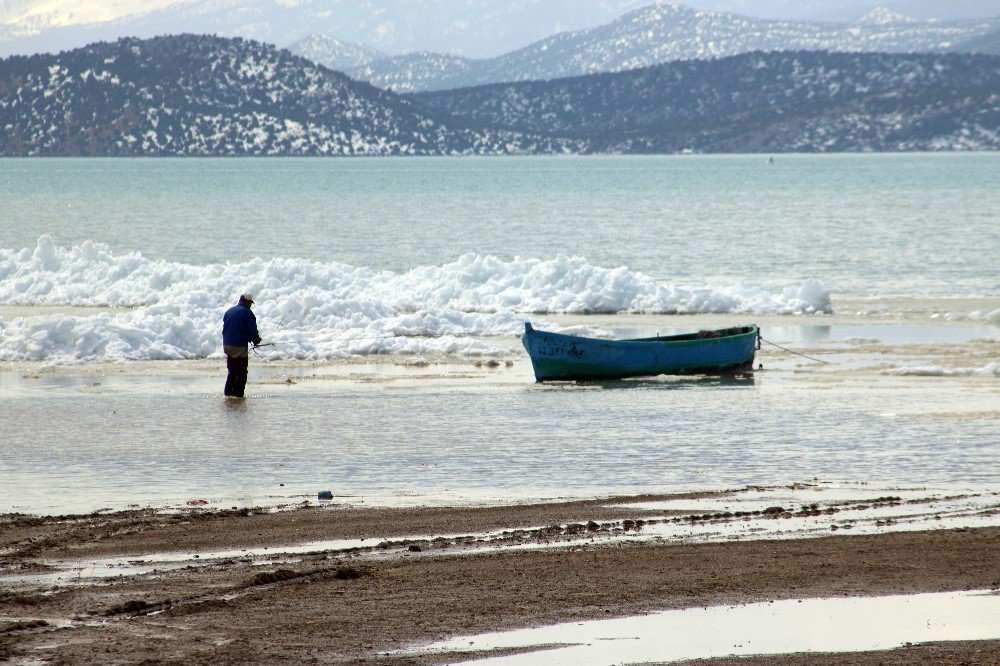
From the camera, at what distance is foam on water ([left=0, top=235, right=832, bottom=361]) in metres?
25.8

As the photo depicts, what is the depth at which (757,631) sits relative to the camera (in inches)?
323

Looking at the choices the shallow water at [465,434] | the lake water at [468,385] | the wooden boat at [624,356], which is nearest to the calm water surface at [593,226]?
the lake water at [468,385]

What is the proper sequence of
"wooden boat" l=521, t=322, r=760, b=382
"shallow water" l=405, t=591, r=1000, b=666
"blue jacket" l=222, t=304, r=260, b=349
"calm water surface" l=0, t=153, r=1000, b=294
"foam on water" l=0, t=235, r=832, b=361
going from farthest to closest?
"calm water surface" l=0, t=153, r=1000, b=294 < "foam on water" l=0, t=235, r=832, b=361 < "wooden boat" l=521, t=322, r=760, b=382 < "blue jacket" l=222, t=304, r=260, b=349 < "shallow water" l=405, t=591, r=1000, b=666

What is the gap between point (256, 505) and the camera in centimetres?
1250

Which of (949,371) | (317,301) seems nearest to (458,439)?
(949,371)

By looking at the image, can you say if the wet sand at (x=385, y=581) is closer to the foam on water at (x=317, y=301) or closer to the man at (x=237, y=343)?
the man at (x=237, y=343)

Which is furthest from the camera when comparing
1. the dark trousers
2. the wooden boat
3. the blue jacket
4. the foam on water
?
the foam on water

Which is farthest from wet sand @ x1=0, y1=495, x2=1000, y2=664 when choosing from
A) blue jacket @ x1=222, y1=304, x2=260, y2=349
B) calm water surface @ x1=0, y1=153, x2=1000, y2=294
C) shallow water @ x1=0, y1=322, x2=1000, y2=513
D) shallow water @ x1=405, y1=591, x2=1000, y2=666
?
calm water surface @ x1=0, y1=153, x2=1000, y2=294

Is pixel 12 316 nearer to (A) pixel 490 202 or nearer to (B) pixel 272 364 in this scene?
(B) pixel 272 364

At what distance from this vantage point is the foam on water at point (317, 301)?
1017 inches

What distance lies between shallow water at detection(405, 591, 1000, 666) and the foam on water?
1750cm

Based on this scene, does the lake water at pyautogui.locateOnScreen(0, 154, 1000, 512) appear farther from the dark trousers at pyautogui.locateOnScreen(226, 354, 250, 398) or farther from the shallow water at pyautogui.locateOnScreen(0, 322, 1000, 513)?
the dark trousers at pyautogui.locateOnScreen(226, 354, 250, 398)

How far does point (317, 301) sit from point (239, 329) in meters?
8.49

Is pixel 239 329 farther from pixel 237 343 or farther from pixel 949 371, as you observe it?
pixel 949 371
